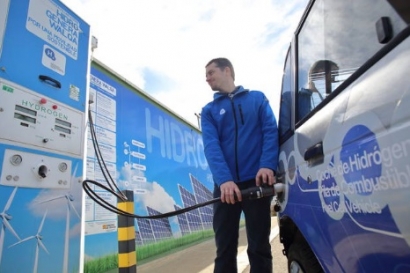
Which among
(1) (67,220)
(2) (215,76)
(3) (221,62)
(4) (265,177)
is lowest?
(1) (67,220)

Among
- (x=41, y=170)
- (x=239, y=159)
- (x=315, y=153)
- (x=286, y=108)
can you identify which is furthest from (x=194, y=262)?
(x=315, y=153)

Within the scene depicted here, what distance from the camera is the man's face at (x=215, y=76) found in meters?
2.50

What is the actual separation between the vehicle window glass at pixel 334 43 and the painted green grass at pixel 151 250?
3287 millimetres

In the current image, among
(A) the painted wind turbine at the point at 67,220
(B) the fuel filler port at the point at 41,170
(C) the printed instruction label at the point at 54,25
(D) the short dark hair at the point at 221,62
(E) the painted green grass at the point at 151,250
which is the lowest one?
(E) the painted green grass at the point at 151,250

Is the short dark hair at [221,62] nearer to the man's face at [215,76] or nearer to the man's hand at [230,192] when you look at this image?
the man's face at [215,76]

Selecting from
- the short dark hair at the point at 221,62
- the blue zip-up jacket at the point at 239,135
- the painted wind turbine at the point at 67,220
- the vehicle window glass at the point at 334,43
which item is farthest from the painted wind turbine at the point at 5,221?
the vehicle window glass at the point at 334,43

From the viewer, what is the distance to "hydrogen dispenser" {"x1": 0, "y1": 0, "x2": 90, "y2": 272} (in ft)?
6.56

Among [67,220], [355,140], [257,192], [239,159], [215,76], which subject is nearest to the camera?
[355,140]

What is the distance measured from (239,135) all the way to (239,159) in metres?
0.17

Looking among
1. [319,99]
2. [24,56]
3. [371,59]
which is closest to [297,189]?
[319,99]

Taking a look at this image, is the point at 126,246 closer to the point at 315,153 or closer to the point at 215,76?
the point at 215,76

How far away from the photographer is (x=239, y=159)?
7.30ft

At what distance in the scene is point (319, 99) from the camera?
1437 mm

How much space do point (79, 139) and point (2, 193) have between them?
706 mm
